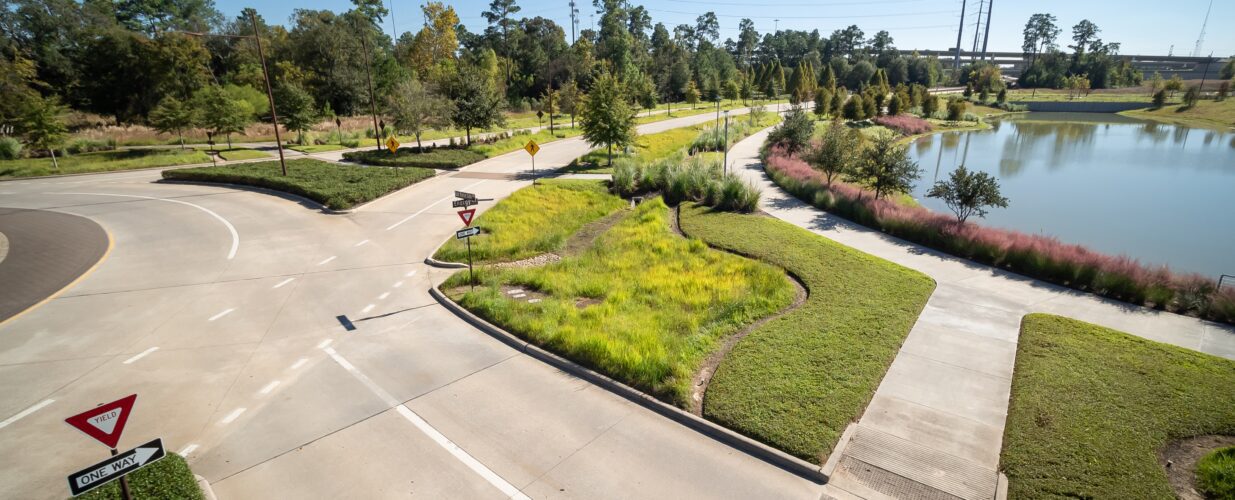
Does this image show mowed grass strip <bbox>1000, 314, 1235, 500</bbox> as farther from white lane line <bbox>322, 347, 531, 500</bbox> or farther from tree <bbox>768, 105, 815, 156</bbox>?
tree <bbox>768, 105, 815, 156</bbox>

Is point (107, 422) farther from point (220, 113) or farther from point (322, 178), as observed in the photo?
point (220, 113)

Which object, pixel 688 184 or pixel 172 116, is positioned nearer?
pixel 688 184

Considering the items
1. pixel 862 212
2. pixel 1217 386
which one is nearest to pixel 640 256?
pixel 862 212

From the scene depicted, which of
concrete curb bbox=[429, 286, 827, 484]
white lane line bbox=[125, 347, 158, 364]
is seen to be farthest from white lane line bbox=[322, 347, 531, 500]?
white lane line bbox=[125, 347, 158, 364]

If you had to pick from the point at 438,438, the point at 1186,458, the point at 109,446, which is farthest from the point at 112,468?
the point at 1186,458

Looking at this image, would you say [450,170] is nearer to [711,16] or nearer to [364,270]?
[364,270]
